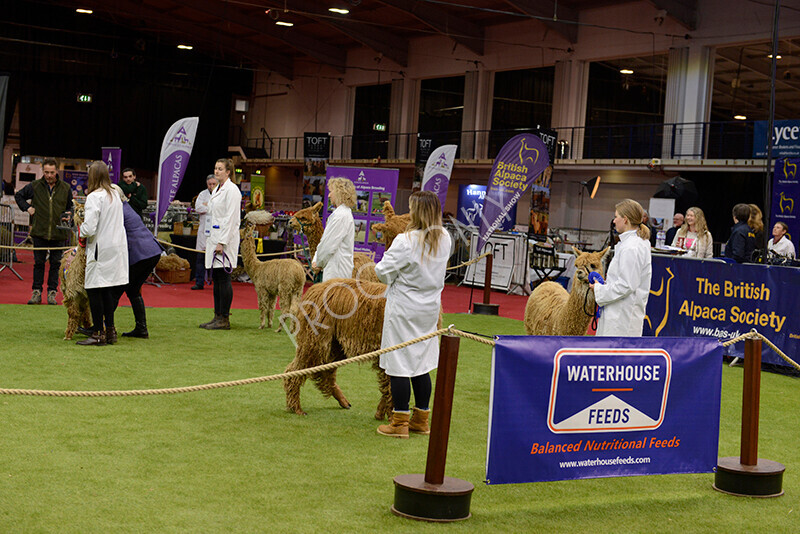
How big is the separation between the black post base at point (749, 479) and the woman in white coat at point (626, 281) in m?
1.12

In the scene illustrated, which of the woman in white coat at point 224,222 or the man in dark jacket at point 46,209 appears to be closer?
the woman in white coat at point 224,222

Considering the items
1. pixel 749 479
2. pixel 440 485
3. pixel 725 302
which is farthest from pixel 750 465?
pixel 725 302

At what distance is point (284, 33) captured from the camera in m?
28.3

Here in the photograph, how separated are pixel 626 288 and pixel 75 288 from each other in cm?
494

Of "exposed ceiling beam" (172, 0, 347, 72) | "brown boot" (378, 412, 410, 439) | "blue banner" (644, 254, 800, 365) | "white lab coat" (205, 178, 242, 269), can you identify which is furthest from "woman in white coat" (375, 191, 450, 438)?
"exposed ceiling beam" (172, 0, 347, 72)

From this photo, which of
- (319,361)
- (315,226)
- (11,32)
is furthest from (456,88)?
(319,361)

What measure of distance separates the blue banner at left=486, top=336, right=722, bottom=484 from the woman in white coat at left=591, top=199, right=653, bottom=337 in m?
1.06

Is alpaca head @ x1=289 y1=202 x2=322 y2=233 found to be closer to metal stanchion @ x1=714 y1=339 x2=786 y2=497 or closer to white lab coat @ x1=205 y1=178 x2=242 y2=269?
white lab coat @ x1=205 y1=178 x2=242 y2=269

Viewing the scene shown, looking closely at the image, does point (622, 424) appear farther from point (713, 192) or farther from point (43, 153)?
point (43, 153)

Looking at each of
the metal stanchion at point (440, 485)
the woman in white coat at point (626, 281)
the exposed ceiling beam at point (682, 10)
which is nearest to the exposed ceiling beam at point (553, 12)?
the exposed ceiling beam at point (682, 10)

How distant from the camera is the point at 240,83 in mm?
36250

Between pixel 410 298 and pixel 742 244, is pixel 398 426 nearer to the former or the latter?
pixel 410 298

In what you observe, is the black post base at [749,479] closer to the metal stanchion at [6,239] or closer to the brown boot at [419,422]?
the brown boot at [419,422]

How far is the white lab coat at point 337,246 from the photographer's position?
672 centimetres
